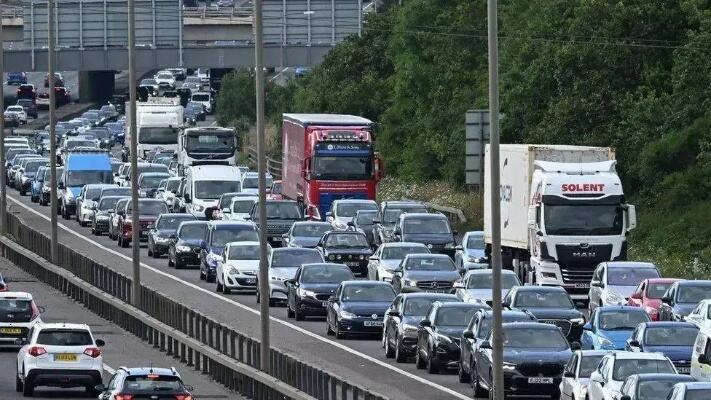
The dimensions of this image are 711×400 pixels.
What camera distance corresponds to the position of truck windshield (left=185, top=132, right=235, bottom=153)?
9031 cm

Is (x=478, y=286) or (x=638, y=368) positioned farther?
(x=478, y=286)

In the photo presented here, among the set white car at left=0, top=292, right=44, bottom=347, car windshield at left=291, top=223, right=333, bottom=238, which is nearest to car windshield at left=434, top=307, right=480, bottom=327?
white car at left=0, top=292, right=44, bottom=347

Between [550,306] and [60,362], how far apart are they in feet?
33.5

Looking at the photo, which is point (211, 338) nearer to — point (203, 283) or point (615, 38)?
point (203, 283)

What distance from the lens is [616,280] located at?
4925 centimetres

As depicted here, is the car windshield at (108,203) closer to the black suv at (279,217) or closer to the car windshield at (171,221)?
the car windshield at (171,221)

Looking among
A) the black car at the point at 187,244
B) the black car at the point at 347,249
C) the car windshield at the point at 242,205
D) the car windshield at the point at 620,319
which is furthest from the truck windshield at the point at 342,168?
the car windshield at the point at 620,319

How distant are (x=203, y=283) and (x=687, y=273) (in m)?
13.3

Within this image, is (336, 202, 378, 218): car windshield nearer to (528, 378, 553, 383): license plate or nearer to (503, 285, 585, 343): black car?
(503, 285, 585, 343): black car

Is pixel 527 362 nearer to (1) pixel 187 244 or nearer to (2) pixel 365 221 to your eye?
(1) pixel 187 244

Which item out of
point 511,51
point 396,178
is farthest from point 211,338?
point 396,178

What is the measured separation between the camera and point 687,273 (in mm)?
58250

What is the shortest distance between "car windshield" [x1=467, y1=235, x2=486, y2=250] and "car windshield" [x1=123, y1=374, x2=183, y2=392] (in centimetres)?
2781

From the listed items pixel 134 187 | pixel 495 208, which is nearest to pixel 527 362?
pixel 495 208
